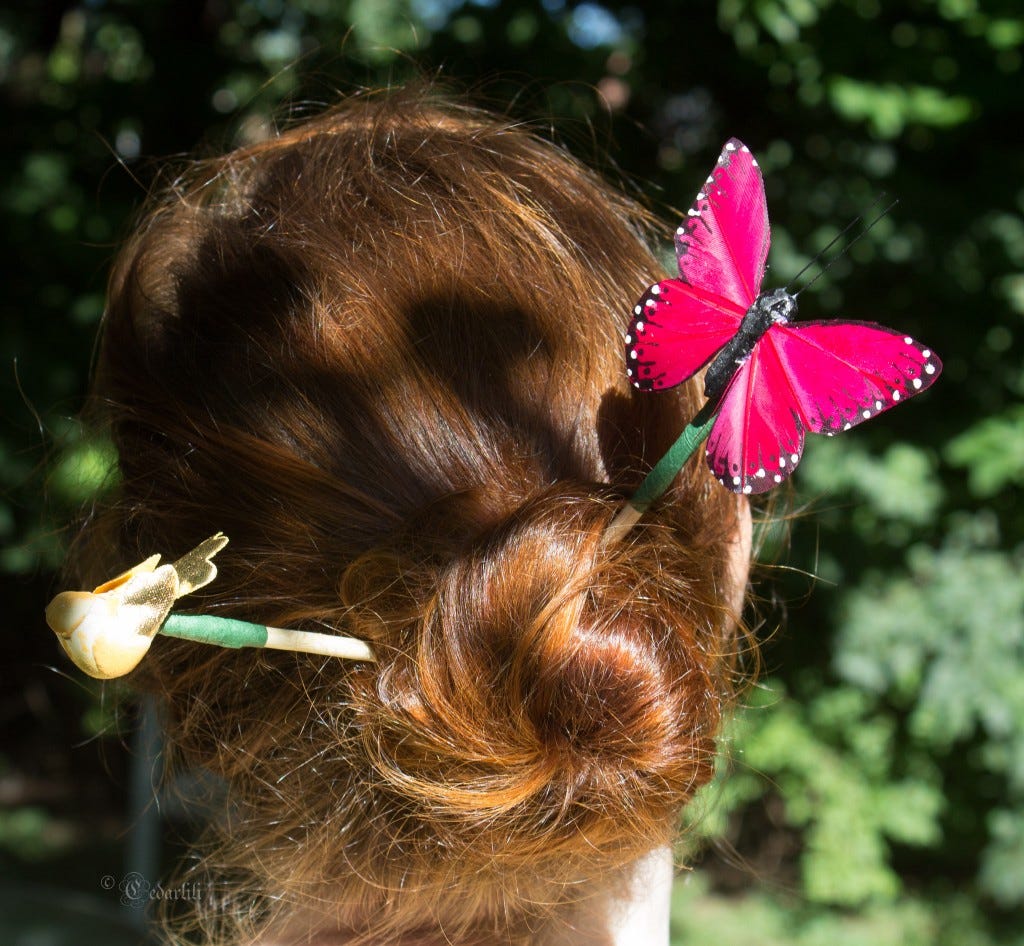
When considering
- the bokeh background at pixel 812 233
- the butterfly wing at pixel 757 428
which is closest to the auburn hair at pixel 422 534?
the butterfly wing at pixel 757 428

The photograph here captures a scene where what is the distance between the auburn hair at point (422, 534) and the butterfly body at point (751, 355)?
0.44 feet

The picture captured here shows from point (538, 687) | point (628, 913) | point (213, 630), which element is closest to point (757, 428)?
point (538, 687)

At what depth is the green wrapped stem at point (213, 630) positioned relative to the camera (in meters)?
0.69

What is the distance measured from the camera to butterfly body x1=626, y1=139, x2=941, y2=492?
0.75 meters

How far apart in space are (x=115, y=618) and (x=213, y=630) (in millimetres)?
73

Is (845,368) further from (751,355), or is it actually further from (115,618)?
(115,618)

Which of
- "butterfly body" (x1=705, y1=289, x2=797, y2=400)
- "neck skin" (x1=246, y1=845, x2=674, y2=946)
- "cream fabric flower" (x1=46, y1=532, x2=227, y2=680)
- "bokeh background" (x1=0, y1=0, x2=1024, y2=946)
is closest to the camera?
"cream fabric flower" (x1=46, y1=532, x2=227, y2=680)

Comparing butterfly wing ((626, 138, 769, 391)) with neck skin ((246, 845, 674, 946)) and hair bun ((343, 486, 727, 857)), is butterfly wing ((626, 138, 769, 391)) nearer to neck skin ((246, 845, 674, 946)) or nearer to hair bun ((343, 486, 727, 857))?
hair bun ((343, 486, 727, 857))

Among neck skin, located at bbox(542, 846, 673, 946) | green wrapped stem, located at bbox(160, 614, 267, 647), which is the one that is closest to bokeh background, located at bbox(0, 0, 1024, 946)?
neck skin, located at bbox(542, 846, 673, 946)

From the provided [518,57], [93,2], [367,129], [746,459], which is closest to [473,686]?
[746,459]

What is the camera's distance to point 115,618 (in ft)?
2.17

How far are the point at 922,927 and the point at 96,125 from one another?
3.36 metres

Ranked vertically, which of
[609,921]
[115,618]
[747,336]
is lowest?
[609,921]

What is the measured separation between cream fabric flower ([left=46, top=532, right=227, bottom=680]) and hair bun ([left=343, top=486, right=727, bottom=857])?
0.21m
